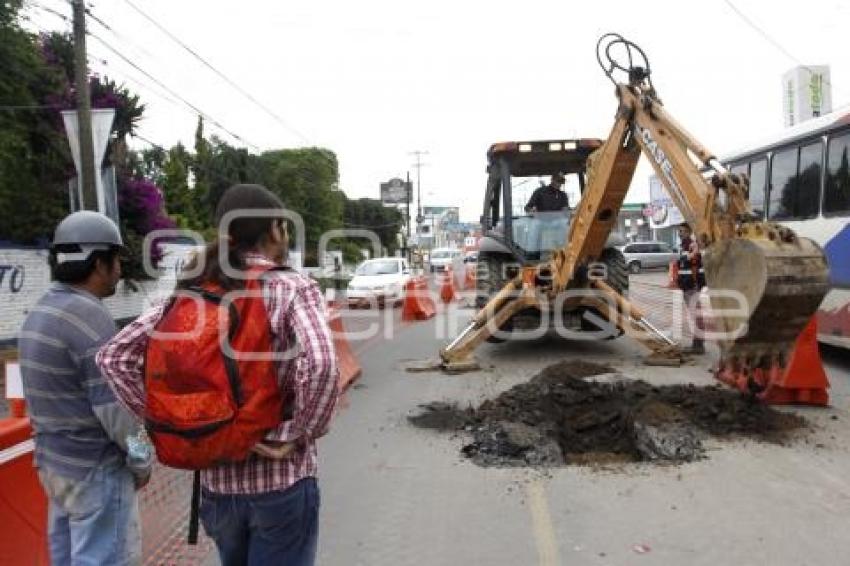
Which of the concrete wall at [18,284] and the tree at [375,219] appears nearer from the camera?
the concrete wall at [18,284]

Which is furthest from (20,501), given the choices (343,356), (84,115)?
(84,115)

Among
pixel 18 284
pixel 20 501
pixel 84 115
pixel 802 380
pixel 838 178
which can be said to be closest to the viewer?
pixel 20 501

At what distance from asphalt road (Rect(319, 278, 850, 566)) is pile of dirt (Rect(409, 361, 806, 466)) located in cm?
26

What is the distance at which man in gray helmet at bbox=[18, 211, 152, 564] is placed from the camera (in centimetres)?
298

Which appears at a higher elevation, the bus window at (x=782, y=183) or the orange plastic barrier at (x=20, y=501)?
the bus window at (x=782, y=183)

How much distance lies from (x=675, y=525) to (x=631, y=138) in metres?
5.35

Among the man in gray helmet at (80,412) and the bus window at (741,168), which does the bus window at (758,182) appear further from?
the man in gray helmet at (80,412)

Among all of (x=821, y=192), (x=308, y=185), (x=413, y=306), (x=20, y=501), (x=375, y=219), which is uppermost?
(x=308, y=185)

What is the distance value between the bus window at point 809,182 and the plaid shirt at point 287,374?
34.7 feet

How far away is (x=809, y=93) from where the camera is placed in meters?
42.4

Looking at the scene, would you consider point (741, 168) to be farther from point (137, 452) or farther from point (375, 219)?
point (375, 219)

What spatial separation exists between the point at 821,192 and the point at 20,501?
10672 millimetres

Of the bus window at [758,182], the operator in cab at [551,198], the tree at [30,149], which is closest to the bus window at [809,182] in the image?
the bus window at [758,182]

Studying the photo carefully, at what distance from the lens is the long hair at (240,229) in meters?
2.59
